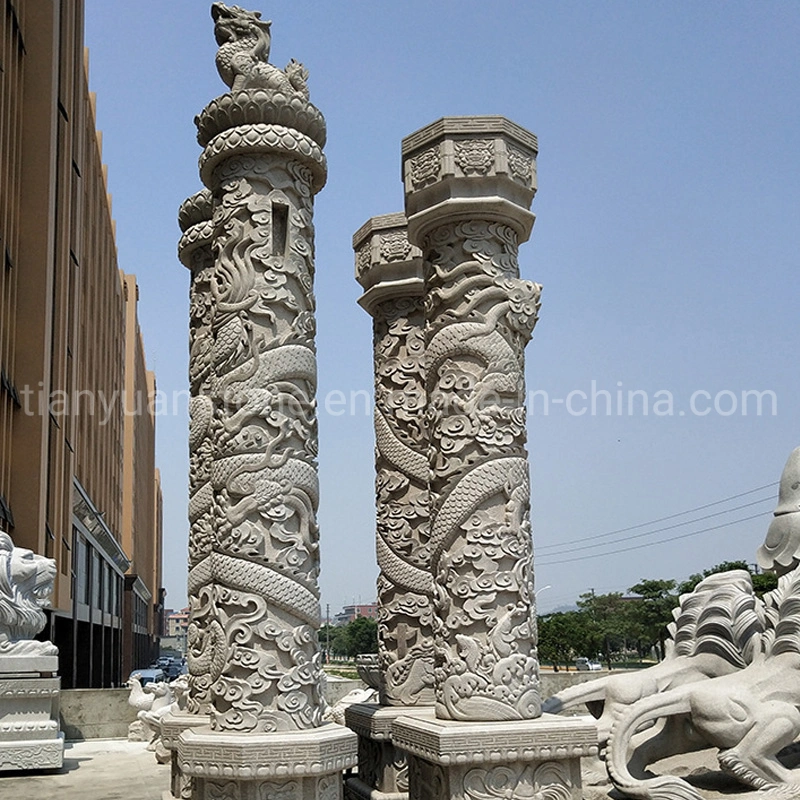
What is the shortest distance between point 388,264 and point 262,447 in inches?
101

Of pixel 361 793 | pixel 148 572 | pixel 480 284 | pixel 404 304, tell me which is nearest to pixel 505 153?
pixel 480 284

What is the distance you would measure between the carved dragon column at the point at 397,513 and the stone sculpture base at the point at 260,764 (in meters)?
1.64

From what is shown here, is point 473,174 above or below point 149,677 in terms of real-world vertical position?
above

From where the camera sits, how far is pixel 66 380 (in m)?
22.0

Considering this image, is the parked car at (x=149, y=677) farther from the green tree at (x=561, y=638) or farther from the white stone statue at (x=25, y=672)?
the green tree at (x=561, y=638)

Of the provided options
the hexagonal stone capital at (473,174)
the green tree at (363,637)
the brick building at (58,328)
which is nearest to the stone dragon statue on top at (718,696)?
the hexagonal stone capital at (473,174)

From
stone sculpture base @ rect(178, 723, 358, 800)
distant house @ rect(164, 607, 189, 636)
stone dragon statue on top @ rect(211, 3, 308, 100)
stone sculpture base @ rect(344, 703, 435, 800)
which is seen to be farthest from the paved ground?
distant house @ rect(164, 607, 189, 636)

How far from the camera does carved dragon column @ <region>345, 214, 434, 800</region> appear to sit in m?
6.21

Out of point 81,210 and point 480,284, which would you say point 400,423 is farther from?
point 81,210

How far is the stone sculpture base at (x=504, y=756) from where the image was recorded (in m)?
4.48

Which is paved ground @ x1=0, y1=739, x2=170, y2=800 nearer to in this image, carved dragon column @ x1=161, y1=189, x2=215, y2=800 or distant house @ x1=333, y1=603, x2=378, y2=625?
carved dragon column @ x1=161, y1=189, x2=215, y2=800

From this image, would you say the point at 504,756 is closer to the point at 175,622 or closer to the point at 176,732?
the point at 176,732

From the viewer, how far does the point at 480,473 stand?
4949 millimetres

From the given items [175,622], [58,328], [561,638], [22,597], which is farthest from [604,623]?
[175,622]
